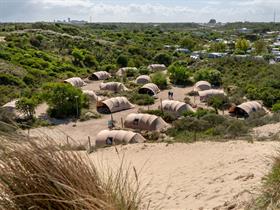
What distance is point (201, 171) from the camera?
10430 mm

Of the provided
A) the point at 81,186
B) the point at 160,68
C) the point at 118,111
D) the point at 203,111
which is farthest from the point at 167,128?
the point at 160,68

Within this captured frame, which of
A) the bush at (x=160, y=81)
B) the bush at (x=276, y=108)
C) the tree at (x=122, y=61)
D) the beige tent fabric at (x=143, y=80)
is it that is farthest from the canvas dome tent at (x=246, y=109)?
the tree at (x=122, y=61)

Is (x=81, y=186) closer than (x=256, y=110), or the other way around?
(x=81, y=186)

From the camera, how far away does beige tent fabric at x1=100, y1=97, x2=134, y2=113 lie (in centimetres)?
2891

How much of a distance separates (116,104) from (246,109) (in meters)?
9.07

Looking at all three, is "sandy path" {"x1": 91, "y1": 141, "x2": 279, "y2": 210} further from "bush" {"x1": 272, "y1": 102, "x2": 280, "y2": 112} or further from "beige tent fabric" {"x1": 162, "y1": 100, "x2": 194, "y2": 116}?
"bush" {"x1": 272, "y1": 102, "x2": 280, "y2": 112}

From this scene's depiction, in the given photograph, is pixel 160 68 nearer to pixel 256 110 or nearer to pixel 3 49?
pixel 3 49

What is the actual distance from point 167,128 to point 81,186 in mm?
20570

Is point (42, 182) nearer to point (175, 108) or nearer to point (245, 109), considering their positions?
point (175, 108)

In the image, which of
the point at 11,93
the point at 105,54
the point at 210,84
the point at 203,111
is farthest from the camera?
the point at 105,54

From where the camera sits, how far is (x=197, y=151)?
47.3 feet

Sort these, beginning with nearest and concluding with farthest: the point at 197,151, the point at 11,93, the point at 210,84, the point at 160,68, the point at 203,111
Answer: the point at 197,151 → the point at 203,111 → the point at 11,93 → the point at 210,84 → the point at 160,68

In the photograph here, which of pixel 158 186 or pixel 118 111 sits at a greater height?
pixel 158 186

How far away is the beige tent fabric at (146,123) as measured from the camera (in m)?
23.5
